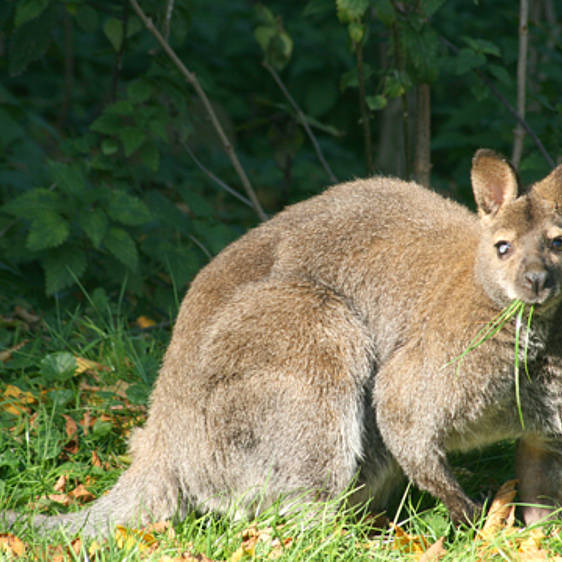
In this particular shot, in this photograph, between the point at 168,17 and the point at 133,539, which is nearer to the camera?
the point at 133,539

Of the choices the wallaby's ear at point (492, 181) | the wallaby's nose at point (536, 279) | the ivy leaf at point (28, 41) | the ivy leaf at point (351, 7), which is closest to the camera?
the wallaby's nose at point (536, 279)

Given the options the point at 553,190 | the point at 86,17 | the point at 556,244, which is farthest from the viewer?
the point at 86,17

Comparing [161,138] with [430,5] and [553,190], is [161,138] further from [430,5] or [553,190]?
[553,190]

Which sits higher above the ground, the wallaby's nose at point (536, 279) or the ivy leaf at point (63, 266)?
the wallaby's nose at point (536, 279)

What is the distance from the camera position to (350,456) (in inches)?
161

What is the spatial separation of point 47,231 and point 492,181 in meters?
2.86

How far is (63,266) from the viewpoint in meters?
5.71

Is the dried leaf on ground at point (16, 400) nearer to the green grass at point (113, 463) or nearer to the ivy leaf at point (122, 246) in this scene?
the green grass at point (113, 463)

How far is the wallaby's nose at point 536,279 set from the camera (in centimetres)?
355

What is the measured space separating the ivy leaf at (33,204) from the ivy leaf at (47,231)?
46 mm

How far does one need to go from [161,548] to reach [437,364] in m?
1.44

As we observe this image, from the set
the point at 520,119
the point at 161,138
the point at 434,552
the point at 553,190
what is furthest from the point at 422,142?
the point at 434,552

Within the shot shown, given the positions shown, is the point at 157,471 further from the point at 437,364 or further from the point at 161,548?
the point at 437,364

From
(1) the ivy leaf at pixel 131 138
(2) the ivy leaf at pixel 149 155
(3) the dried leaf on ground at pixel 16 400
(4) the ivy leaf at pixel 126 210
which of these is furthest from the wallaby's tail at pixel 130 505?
(2) the ivy leaf at pixel 149 155
